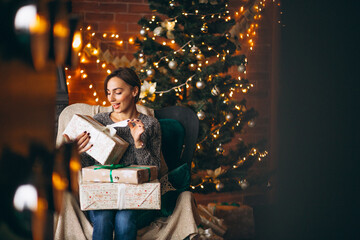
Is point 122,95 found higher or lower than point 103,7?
lower

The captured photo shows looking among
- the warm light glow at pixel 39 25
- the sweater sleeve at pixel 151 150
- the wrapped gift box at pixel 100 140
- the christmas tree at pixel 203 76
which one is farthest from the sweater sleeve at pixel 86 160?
the warm light glow at pixel 39 25

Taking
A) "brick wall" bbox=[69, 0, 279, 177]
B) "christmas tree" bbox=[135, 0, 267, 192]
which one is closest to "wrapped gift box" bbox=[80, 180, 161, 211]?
"christmas tree" bbox=[135, 0, 267, 192]

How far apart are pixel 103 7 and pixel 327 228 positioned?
3066 millimetres

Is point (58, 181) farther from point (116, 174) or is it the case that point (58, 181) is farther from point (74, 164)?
point (116, 174)

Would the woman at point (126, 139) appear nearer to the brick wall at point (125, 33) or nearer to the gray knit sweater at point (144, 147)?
the gray knit sweater at point (144, 147)

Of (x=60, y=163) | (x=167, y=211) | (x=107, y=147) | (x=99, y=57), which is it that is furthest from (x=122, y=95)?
(x=60, y=163)

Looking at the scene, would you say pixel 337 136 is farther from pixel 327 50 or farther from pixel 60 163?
pixel 60 163

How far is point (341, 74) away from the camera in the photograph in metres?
0.75

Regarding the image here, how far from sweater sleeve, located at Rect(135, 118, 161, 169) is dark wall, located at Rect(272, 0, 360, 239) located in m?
1.29

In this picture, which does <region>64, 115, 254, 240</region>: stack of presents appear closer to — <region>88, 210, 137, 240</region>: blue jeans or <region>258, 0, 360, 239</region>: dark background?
<region>88, 210, 137, 240</region>: blue jeans

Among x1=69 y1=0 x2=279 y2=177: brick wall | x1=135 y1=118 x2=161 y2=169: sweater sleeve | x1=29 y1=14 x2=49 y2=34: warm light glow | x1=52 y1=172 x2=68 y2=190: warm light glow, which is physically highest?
x1=69 y1=0 x2=279 y2=177: brick wall

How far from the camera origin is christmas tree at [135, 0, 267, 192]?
2750 millimetres

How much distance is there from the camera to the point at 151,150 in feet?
6.95

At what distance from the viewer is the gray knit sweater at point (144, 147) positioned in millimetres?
2025
